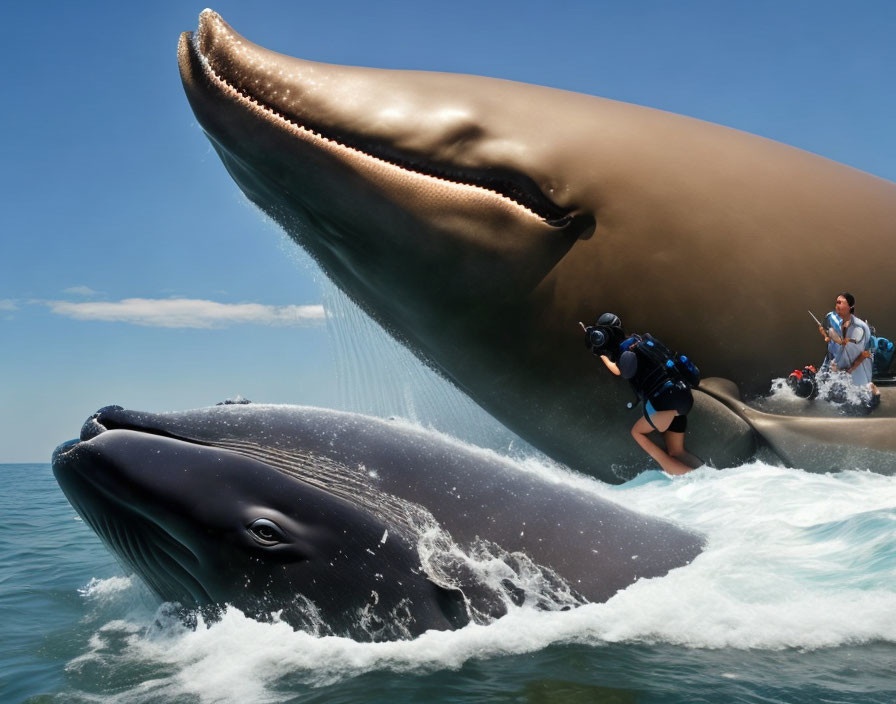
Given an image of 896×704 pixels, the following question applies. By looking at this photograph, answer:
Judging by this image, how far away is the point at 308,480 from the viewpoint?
4.62m

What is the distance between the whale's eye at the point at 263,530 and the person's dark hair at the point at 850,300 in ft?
19.0

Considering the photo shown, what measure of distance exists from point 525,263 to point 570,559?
11.1 feet

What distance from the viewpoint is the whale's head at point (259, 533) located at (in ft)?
14.5

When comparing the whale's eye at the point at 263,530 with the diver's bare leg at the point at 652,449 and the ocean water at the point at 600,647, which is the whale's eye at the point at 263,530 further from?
the diver's bare leg at the point at 652,449

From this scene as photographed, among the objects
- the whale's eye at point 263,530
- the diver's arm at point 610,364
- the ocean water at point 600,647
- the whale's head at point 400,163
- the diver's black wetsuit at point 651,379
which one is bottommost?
the ocean water at point 600,647

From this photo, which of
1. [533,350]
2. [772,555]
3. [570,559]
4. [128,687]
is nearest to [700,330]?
[533,350]

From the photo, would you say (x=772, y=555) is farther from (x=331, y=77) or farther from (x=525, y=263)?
(x=331, y=77)

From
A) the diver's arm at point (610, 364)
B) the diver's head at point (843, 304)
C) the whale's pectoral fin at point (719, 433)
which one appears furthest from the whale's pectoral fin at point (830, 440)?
the diver's arm at point (610, 364)

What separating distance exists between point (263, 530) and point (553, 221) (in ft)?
13.6

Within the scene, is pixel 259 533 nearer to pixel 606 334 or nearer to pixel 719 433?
pixel 606 334

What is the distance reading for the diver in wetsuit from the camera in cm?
739

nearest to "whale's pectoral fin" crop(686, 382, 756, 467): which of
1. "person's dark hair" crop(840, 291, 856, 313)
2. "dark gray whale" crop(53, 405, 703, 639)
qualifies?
"person's dark hair" crop(840, 291, 856, 313)

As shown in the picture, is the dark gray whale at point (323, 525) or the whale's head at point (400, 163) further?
the whale's head at point (400, 163)

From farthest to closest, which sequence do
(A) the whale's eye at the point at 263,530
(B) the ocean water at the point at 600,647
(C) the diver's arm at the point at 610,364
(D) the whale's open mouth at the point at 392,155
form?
(C) the diver's arm at the point at 610,364 < (D) the whale's open mouth at the point at 392,155 < (A) the whale's eye at the point at 263,530 < (B) the ocean water at the point at 600,647
